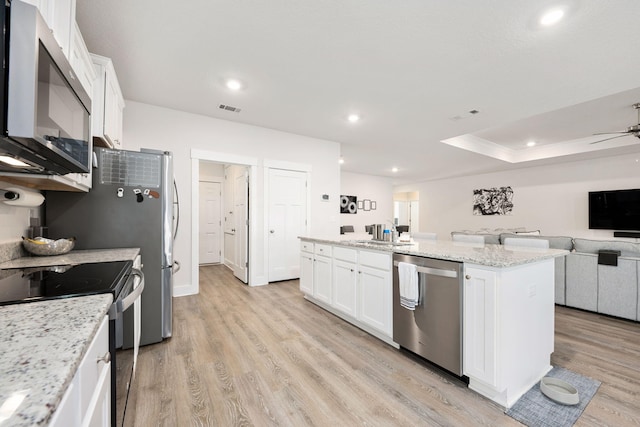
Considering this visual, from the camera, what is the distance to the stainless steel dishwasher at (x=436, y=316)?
1.86 m

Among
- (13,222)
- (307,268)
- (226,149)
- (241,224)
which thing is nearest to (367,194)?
(241,224)

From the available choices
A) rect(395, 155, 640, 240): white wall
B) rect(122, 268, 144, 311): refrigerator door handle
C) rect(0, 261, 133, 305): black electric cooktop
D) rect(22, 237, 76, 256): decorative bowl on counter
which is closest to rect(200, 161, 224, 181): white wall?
rect(22, 237, 76, 256): decorative bowl on counter

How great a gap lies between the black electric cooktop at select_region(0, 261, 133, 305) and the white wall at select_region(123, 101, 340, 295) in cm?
244

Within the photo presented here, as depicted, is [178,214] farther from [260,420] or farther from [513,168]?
[513,168]

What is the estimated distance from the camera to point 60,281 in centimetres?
119

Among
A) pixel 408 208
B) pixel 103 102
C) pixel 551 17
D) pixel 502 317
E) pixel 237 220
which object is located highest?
pixel 551 17

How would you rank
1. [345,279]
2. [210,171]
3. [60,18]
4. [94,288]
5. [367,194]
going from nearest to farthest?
[94,288] → [60,18] → [345,279] → [210,171] → [367,194]

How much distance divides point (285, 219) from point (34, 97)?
3.96m

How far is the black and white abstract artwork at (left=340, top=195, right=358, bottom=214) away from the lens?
826 centimetres

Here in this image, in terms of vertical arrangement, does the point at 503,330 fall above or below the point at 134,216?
below

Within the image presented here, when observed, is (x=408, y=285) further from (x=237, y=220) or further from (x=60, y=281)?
(x=237, y=220)

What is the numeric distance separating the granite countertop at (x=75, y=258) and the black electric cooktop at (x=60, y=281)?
135 mm

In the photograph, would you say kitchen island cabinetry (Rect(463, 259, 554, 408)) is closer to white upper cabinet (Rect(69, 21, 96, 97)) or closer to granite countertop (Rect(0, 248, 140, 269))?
granite countertop (Rect(0, 248, 140, 269))

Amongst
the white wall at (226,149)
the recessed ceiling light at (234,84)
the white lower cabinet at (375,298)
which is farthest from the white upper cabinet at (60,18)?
the white lower cabinet at (375,298)
